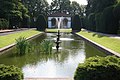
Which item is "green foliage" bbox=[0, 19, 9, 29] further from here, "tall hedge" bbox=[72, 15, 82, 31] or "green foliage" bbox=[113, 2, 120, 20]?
"green foliage" bbox=[113, 2, 120, 20]

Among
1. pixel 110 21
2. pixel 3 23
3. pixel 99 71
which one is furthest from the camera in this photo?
pixel 3 23

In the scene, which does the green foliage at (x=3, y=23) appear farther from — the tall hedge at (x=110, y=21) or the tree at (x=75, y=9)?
the tree at (x=75, y=9)

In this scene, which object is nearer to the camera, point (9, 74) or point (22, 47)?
point (9, 74)

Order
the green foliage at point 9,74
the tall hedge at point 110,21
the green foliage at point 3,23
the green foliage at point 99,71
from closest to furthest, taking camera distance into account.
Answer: the green foliage at point 9,74, the green foliage at point 99,71, the tall hedge at point 110,21, the green foliage at point 3,23

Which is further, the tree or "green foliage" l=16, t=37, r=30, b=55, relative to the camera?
the tree

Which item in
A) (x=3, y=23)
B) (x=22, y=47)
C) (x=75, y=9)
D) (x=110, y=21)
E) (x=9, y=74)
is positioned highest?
(x=75, y=9)

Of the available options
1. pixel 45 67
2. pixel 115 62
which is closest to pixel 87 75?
pixel 115 62

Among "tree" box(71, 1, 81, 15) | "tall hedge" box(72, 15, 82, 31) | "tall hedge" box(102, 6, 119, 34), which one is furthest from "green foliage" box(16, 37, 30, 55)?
"tree" box(71, 1, 81, 15)

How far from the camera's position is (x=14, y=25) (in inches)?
2163

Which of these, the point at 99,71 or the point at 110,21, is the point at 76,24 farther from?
the point at 99,71

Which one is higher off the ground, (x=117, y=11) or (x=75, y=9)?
(x=75, y=9)

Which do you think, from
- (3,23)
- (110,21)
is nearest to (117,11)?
(110,21)

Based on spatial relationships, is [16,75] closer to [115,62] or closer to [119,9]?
[115,62]

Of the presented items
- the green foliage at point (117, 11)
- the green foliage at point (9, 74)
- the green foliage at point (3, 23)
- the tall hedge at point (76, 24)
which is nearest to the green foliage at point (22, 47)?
the green foliage at point (9, 74)
